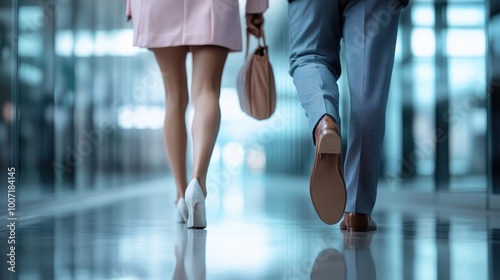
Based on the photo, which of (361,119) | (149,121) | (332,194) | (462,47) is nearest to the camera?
(332,194)

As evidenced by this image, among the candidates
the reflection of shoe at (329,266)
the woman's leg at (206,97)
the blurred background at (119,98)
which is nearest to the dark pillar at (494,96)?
the blurred background at (119,98)

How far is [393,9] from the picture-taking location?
2580 millimetres

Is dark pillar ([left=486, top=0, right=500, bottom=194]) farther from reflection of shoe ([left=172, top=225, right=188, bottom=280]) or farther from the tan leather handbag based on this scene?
reflection of shoe ([left=172, top=225, right=188, bottom=280])

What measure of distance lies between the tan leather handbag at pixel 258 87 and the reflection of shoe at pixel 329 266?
3.33 feet

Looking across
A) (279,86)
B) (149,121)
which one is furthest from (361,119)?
(279,86)

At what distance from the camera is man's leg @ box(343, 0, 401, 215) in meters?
2.57

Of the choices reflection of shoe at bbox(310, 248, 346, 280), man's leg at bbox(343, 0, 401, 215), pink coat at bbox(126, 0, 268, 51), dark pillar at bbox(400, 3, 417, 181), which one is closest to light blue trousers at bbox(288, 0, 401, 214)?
man's leg at bbox(343, 0, 401, 215)

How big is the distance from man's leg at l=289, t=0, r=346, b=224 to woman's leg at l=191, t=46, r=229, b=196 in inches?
14.5

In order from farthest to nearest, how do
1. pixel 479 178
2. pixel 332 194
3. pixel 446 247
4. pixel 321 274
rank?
pixel 479 178
pixel 332 194
pixel 446 247
pixel 321 274

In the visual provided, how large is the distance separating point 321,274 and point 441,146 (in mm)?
4511

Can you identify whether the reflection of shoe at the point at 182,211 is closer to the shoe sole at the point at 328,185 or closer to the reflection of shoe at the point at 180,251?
the reflection of shoe at the point at 180,251

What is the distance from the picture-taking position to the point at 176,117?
3.12 meters

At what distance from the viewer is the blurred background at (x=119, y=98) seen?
4.34m

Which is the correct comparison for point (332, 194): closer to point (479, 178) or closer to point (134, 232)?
point (134, 232)
